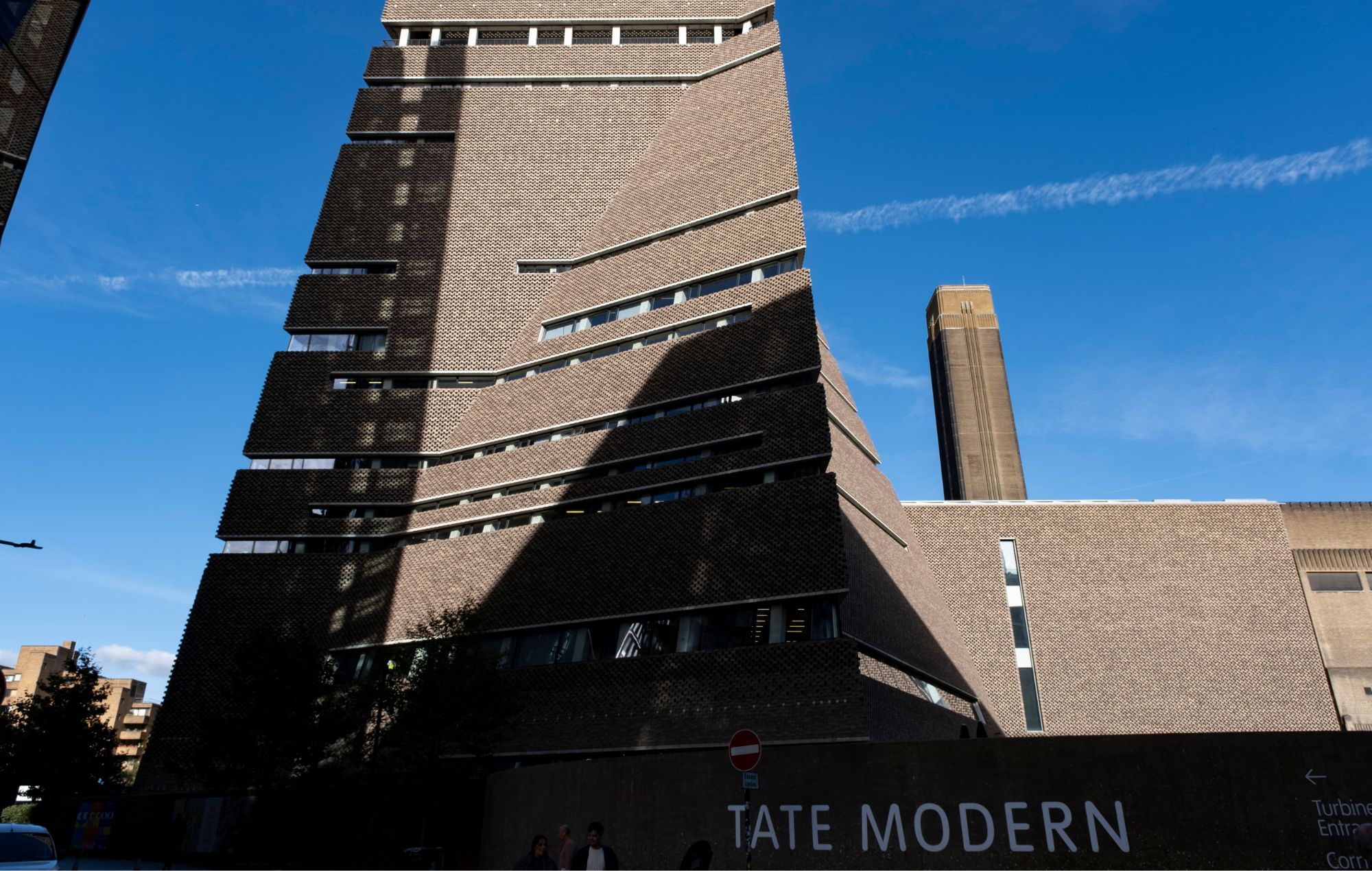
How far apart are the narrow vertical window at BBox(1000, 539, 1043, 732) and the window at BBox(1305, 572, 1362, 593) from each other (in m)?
17.2

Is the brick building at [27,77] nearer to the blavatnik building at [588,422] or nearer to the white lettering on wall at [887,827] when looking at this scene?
the blavatnik building at [588,422]

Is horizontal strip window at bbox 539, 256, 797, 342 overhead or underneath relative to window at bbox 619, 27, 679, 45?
underneath

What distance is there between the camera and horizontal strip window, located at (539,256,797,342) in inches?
1610

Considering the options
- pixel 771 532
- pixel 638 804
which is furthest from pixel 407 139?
pixel 638 804

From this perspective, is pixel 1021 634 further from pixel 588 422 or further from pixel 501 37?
pixel 501 37

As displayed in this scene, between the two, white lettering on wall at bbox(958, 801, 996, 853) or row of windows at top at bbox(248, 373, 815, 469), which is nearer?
white lettering on wall at bbox(958, 801, 996, 853)

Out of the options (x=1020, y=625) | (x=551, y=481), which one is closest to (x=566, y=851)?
(x=551, y=481)

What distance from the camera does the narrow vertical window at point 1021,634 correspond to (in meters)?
44.9

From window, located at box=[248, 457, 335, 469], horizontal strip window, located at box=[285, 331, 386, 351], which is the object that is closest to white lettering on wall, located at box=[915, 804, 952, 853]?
window, located at box=[248, 457, 335, 469]

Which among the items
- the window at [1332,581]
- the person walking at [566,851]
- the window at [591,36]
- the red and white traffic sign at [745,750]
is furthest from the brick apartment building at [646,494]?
the red and white traffic sign at [745,750]

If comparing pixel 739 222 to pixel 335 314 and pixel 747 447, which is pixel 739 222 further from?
pixel 335 314

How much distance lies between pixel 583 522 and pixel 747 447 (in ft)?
25.8

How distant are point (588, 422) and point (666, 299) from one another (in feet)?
24.8

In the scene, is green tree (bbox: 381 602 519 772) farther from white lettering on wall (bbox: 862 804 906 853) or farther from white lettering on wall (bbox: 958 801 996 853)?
white lettering on wall (bbox: 958 801 996 853)
